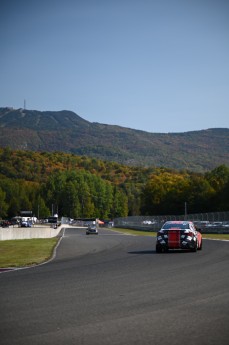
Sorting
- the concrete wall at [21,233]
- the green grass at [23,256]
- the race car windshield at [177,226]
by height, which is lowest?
the green grass at [23,256]

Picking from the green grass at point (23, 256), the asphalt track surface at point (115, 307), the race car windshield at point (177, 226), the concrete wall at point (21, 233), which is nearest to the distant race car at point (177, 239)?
the race car windshield at point (177, 226)

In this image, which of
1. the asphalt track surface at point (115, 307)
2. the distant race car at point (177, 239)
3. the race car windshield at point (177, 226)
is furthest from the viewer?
the race car windshield at point (177, 226)

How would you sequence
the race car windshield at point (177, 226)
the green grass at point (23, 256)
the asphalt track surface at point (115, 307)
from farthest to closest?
1. the race car windshield at point (177, 226)
2. the green grass at point (23, 256)
3. the asphalt track surface at point (115, 307)

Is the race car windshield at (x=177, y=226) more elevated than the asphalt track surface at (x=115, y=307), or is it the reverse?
the race car windshield at (x=177, y=226)

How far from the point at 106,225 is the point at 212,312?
148 metres

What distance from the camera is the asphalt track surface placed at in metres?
7.92

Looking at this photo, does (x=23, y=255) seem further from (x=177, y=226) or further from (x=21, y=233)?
(x=21, y=233)

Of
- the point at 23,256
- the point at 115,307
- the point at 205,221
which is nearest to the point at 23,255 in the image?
the point at 23,256

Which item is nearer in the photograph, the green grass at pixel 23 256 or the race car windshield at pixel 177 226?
the green grass at pixel 23 256

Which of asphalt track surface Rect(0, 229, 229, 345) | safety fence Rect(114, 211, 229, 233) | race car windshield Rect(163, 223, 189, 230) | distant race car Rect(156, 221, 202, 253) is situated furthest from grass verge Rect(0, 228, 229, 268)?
safety fence Rect(114, 211, 229, 233)

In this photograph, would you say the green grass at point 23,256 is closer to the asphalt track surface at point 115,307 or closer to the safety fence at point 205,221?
the asphalt track surface at point 115,307

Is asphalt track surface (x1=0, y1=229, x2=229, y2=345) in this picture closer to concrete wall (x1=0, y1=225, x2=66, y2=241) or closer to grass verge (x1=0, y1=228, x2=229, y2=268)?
grass verge (x1=0, y1=228, x2=229, y2=268)

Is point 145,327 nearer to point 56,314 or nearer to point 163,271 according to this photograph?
point 56,314

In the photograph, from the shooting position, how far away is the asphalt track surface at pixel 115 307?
7920 millimetres
